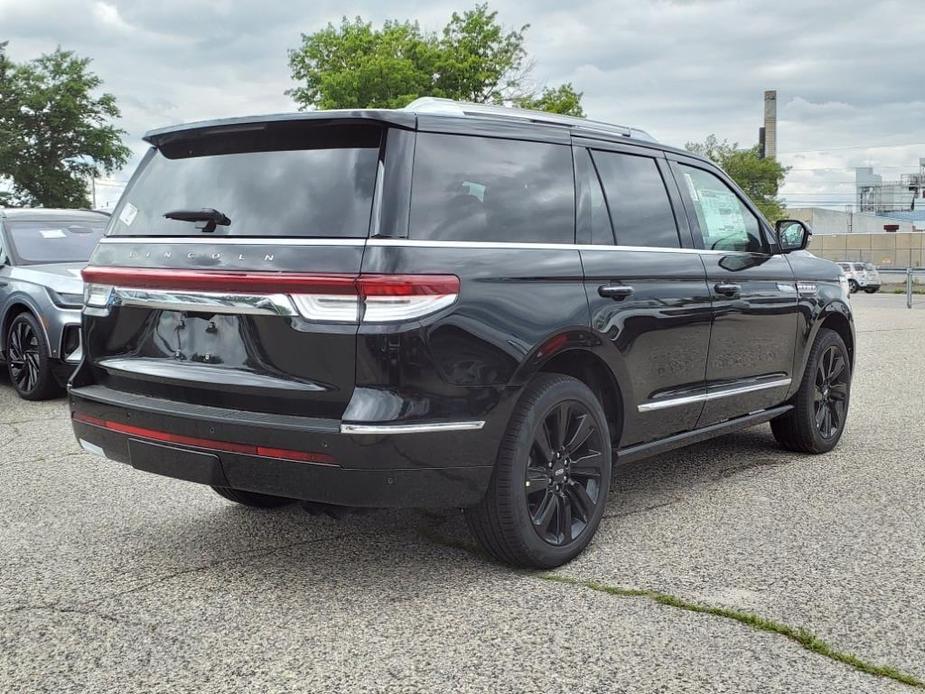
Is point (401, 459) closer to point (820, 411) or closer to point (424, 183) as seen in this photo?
point (424, 183)

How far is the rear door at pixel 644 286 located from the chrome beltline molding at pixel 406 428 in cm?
85

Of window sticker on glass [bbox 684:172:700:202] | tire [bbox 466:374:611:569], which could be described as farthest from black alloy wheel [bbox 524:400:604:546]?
window sticker on glass [bbox 684:172:700:202]

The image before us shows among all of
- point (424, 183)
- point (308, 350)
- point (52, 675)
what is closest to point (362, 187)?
point (424, 183)

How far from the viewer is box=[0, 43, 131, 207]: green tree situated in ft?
152

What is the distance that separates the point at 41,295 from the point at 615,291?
5.92 meters

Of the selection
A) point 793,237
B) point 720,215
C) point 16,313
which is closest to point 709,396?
point 720,215

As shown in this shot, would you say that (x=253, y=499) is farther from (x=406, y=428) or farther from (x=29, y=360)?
(x=29, y=360)

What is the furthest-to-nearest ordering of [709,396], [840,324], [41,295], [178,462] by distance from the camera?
[41,295], [840,324], [709,396], [178,462]

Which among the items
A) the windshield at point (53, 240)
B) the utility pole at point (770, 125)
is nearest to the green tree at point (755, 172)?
the utility pole at point (770, 125)

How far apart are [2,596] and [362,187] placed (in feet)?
6.58

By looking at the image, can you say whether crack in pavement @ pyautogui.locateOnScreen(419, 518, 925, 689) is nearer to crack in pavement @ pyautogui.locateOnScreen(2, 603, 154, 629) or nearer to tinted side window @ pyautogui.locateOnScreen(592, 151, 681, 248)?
crack in pavement @ pyautogui.locateOnScreen(2, 603, 154, 629)

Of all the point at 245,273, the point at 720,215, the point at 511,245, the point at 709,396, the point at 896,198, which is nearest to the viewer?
the point at 245,273

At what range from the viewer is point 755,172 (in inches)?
2662

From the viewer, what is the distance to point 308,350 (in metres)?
3.43
